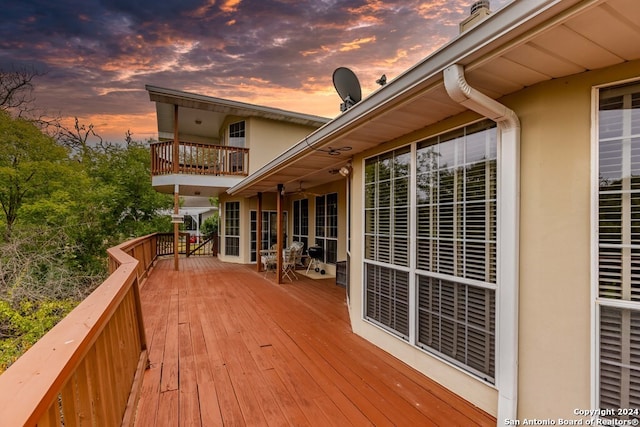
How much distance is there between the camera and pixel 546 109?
1.93m

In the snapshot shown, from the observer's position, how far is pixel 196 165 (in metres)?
9.80

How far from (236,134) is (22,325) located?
802cm

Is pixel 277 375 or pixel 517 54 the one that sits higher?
pixel 517 54

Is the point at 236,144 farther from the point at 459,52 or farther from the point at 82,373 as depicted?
the point at 82,373

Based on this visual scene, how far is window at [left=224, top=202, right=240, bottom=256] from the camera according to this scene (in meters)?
10.9

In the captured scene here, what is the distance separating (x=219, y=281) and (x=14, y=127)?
9348 mm

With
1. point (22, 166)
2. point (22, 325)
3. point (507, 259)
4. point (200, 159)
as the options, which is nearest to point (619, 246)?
point (507, 259)

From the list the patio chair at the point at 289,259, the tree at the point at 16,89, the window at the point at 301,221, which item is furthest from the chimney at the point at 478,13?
the tree at the point at 16,89

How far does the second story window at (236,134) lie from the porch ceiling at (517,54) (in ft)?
29.1

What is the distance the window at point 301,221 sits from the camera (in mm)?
9391

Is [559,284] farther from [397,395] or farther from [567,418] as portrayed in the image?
[397,395]

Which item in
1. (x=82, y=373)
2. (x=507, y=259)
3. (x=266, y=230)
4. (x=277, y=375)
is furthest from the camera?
(x=266, y=230)

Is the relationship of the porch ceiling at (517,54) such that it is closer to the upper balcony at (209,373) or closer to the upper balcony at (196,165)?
the upper balcony at (209,373)

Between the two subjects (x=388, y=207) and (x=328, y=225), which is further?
(x=328, y=225)
